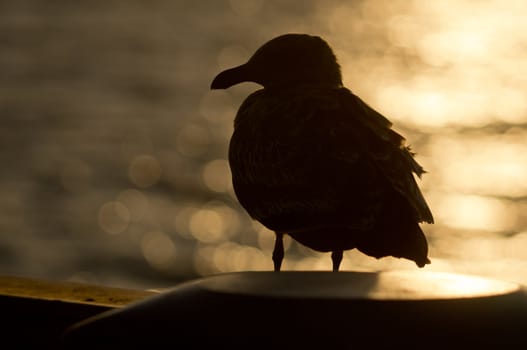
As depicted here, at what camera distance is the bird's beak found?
7730 mm

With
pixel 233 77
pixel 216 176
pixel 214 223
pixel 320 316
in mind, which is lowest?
pixel 320 316

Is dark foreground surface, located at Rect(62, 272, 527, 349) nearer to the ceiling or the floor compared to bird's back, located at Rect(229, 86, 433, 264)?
nearer to the floor

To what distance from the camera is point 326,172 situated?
6.00 m

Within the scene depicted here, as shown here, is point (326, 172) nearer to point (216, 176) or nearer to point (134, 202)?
point (134, 202)

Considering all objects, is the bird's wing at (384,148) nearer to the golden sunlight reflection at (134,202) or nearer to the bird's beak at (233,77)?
the bird's beak at (233,77)

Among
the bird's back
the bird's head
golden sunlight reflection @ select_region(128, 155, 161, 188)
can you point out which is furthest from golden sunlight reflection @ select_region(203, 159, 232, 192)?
the bird's back

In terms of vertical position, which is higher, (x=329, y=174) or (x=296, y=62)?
(x=296, y=62)

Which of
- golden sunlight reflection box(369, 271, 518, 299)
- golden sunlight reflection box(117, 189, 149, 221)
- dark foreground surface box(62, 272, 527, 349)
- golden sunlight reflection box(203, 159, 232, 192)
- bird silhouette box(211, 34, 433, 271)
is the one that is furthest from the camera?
golden sunlight reflection box(203, 159, 232, 192)

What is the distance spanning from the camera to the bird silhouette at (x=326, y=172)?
5875mm

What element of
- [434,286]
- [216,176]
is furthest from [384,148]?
[216,176]

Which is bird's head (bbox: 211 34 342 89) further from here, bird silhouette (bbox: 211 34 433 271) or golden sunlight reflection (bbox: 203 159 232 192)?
golden sunlight reflection (bbox: 203 159 232 192)

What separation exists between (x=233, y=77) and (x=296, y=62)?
1.91 feet

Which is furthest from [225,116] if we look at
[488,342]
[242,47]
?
[488,342]

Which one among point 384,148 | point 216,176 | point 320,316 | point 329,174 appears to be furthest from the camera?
point 216,176
